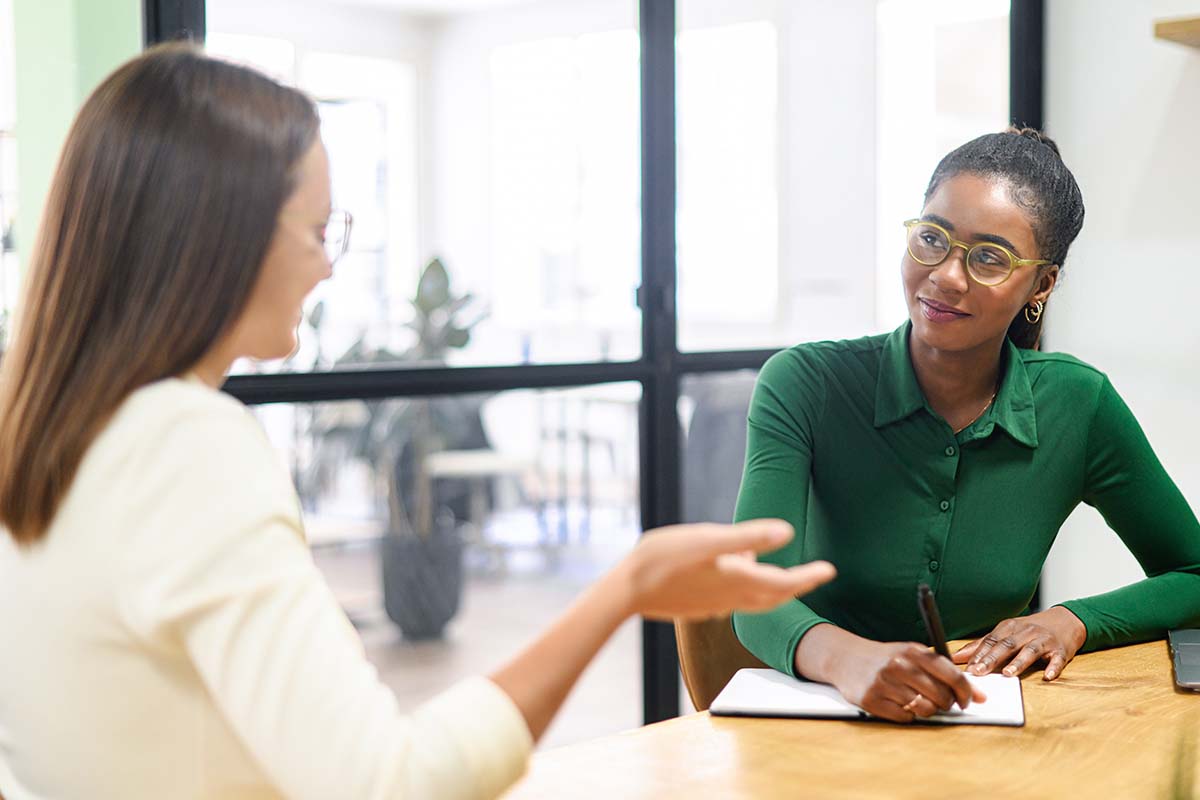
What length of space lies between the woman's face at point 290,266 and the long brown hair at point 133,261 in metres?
0.01

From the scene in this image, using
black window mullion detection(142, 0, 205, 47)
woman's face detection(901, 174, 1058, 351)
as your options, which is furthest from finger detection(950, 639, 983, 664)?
black window mullion detection(142, 0, 205, 47)

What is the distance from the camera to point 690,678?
1.74 meters

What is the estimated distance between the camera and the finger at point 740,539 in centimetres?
88

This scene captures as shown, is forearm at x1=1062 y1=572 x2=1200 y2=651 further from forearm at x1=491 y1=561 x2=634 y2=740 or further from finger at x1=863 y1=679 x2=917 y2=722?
forearm at x1=491 y1=561 x2=634 y2=740

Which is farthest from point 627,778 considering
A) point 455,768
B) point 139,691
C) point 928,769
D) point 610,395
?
point 610,395

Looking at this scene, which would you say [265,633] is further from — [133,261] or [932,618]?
[932,618]

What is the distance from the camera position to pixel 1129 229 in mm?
3188

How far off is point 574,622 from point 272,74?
0.45m

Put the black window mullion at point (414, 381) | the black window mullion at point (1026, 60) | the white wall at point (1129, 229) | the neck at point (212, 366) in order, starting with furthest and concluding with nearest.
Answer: the black window mullion at point (1026, 60) < the white wall at point (1129, 229) < the black window mullion at point (414, 381) < the neck at point (212, 366)

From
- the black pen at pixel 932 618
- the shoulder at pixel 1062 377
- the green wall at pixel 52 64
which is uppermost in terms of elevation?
the green wall at pixel 52 64

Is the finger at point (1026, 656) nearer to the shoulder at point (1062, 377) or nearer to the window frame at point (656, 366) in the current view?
the shoulder at point (1062, 377)

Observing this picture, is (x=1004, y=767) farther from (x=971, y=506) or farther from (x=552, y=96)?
(x=552, y=96)

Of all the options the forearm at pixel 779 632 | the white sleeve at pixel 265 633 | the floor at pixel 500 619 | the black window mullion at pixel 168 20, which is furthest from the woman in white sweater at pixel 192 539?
the floor at pixel 500 619

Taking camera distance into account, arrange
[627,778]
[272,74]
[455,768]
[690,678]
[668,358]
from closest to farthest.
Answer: [455,768] → [272,74] → [627,778] → [690,678] → [668,358]
